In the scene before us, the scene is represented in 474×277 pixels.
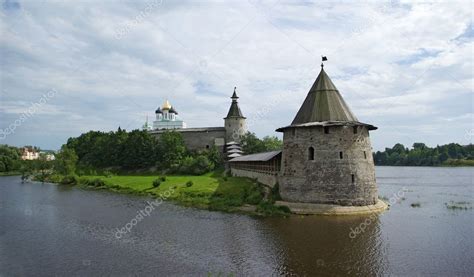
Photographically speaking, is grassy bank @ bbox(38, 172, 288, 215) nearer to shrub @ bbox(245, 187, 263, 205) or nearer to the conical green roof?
shrub @ bbox(245, 187, 263, 205)

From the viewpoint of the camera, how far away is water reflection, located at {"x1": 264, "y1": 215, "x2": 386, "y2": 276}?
1250 centimetres

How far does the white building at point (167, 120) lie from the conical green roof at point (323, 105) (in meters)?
55.0

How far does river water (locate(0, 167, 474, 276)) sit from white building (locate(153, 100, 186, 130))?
53789mm

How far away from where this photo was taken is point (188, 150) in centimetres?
5616

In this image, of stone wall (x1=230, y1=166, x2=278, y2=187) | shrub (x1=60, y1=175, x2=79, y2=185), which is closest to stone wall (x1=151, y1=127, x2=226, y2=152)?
stone wall (x1=230, y1=166, x2=278, y2=187)

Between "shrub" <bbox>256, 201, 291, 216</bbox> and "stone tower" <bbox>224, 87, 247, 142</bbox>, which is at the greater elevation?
"stone tower" <bbox>224, 87, 247, 142</bbox>

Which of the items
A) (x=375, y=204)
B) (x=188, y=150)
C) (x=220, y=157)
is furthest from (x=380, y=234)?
(x=188, y=150)

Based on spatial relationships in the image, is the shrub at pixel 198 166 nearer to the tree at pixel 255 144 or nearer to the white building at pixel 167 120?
the tree at pixel 255 144

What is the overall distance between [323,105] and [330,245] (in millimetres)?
11252

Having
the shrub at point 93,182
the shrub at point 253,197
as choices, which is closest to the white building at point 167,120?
the shrub at point 93,182

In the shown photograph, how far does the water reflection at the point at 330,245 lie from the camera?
12500 millimetres

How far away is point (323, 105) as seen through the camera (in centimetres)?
2397

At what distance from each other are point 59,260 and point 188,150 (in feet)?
139

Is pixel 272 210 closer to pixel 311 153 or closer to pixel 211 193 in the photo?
pixel 311 153
